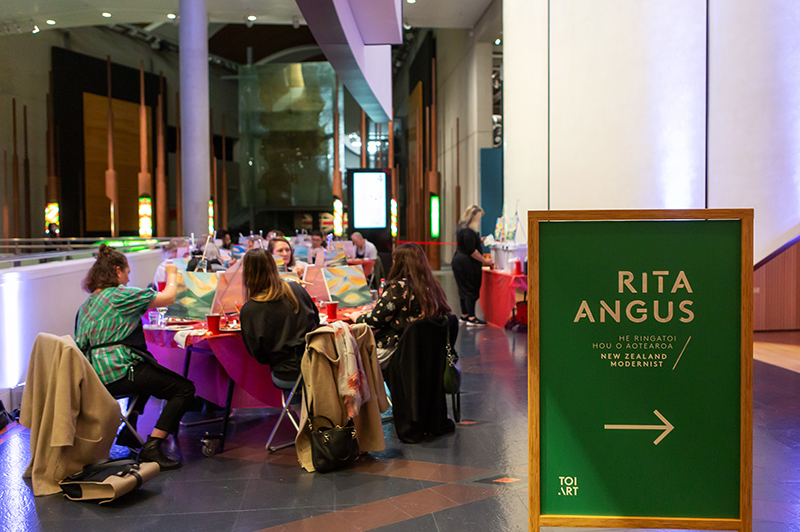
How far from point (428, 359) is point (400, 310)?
0.36 metres

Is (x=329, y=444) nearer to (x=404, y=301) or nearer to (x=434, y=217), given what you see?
(x=404, y=301)

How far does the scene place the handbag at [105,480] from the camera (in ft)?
9.57

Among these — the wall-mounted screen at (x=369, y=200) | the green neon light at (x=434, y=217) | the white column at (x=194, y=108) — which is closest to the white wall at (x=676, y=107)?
the wall-mounted screen at (x=369, y=200)

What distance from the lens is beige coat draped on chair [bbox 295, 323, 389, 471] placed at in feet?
10.7

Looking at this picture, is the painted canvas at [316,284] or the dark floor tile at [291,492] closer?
the dark floor tile at [291,492]

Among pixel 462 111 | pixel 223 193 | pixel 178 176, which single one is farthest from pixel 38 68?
pixel 462 111

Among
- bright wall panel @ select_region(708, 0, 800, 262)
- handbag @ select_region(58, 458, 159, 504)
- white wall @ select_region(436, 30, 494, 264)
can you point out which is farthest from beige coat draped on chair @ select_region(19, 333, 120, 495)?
white wall @ select_region(436, 30, 494, 264)

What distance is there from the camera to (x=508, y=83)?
837 cm

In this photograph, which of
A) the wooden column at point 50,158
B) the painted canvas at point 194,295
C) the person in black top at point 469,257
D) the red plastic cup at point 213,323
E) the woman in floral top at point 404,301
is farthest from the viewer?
the wooden column at point 50,158

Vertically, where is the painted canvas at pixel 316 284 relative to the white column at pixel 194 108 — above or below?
below

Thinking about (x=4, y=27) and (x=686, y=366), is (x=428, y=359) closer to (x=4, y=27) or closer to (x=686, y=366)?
(x=686, y=366)

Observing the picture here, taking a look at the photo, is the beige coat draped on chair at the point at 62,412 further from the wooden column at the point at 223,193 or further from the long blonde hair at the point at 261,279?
the wooden column at the point at 223,193

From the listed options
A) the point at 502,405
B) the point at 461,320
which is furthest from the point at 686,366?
the point at 461,320

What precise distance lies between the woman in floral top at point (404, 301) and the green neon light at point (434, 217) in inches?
536
